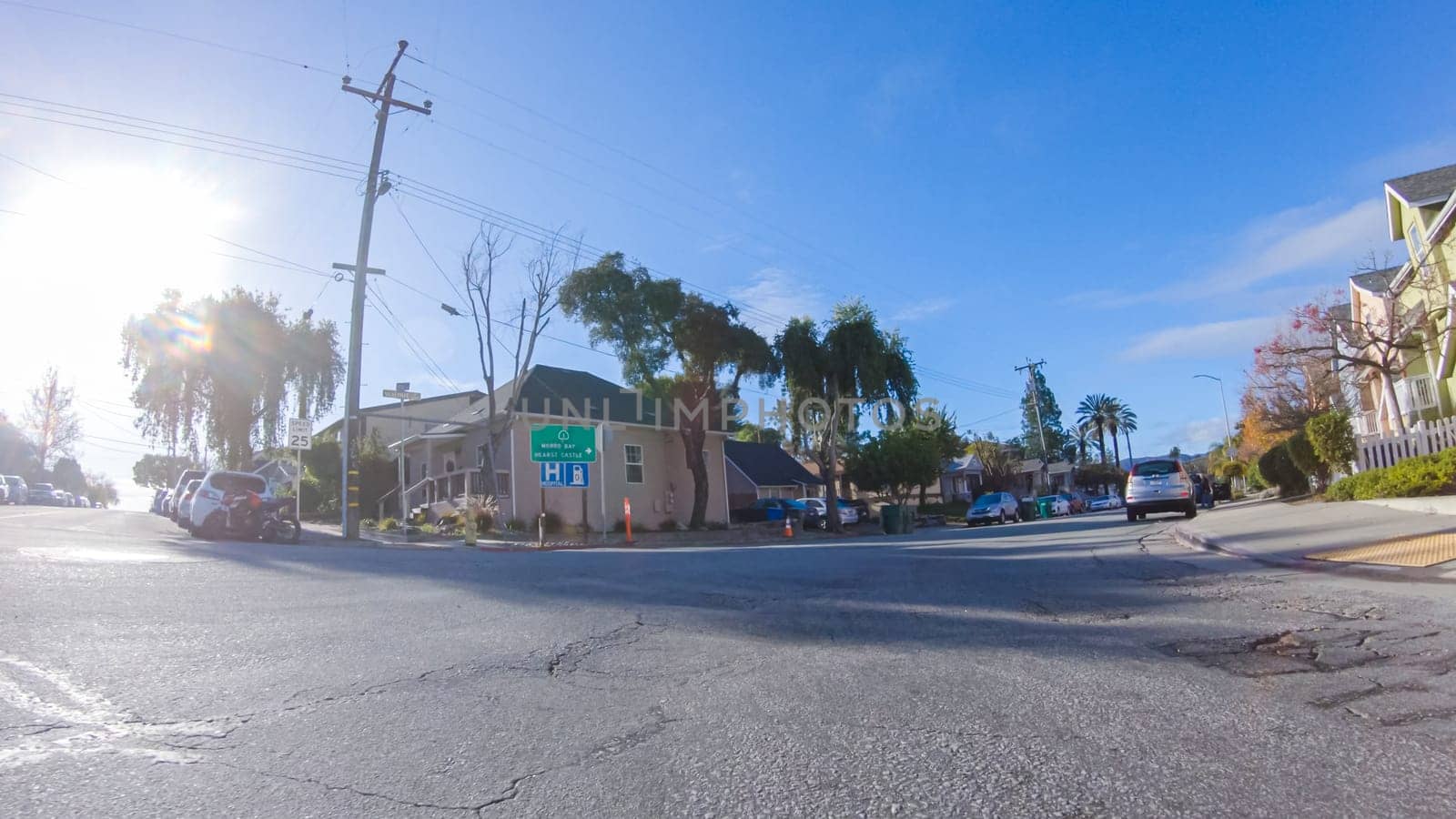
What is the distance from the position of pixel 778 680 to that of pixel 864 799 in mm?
1817

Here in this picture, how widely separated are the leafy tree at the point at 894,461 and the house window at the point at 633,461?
1824 centimetres

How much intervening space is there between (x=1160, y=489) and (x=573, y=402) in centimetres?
1946

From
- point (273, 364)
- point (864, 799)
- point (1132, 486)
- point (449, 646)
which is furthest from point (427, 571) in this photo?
point (273, 364)

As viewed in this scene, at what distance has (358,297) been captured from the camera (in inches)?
912

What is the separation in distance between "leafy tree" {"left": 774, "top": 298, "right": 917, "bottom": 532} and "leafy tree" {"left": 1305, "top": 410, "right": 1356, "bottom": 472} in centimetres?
1640

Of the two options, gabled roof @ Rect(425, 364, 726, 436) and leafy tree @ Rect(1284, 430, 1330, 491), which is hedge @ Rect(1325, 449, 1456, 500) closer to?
leafy tree @ Rect(1284, 430, 1330, 491)

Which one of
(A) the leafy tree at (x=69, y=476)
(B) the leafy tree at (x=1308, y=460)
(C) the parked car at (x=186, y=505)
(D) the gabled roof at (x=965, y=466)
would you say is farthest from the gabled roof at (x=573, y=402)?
(A) the leafy tree at (x=69, y=476)

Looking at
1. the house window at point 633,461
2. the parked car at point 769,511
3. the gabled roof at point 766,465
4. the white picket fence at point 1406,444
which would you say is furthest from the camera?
the gabled roof at point 766,465

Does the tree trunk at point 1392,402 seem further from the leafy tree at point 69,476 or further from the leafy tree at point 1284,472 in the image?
the leafy tree at point 69,476

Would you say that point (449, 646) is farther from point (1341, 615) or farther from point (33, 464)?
point (33, 464)

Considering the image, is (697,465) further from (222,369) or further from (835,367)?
(222,369)

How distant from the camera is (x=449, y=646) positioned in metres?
5.83

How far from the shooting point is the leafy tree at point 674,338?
28.8m

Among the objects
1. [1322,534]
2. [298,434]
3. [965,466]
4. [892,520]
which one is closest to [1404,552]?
[1322,534]
